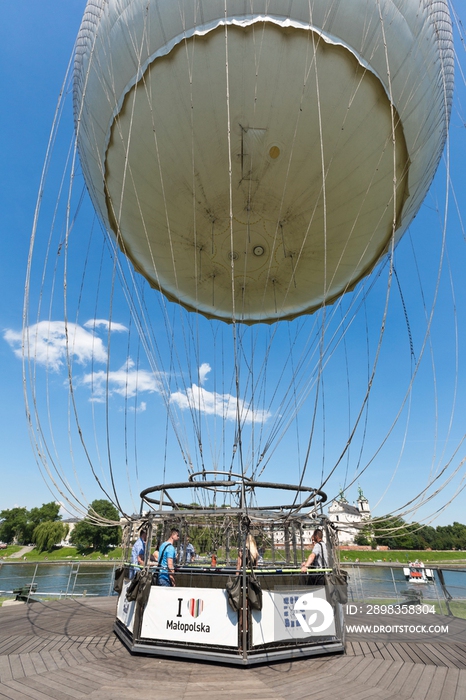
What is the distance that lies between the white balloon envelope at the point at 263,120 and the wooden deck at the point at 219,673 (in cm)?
400

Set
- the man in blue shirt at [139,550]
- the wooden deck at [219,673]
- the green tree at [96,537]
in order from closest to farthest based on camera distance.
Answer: the wooden deck at [219,673] → the man in blue shirt at [139,550] → the green tree at [96,537]

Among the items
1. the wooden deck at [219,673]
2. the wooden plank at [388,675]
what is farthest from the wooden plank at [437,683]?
the wooden plank at [388,675]

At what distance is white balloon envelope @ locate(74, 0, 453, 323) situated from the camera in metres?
5.85

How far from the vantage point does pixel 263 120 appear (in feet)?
21.4

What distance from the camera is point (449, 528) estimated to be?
101750 mm

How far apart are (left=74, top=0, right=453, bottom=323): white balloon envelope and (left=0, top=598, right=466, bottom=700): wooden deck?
13.1ft

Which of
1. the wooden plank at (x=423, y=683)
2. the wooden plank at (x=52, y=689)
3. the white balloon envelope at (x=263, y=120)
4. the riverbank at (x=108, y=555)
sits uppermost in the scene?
the white balloon envelope at (x=263, y=120)

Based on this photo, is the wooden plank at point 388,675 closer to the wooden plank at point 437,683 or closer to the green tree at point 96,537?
the wooden plank at point 437,683

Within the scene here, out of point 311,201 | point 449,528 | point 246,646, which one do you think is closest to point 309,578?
point 246,646

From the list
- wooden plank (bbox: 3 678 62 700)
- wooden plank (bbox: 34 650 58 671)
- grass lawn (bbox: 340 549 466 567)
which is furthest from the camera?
grass lawn (bbox: 340 549 466 567)

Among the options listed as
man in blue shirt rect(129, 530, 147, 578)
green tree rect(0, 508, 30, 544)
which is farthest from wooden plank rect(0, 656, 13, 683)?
green tree rect(0, 508, 30, 544)

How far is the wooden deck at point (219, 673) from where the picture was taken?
3633 millimetres

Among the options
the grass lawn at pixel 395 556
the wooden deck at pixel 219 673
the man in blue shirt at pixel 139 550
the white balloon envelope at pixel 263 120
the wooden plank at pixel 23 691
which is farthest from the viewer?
the grass lawn at pixel 395 556

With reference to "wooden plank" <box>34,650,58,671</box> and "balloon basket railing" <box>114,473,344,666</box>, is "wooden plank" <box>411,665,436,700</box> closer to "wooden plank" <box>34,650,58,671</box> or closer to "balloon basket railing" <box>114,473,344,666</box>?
"balloon basket railing" <box>114,473,344,666</box>
